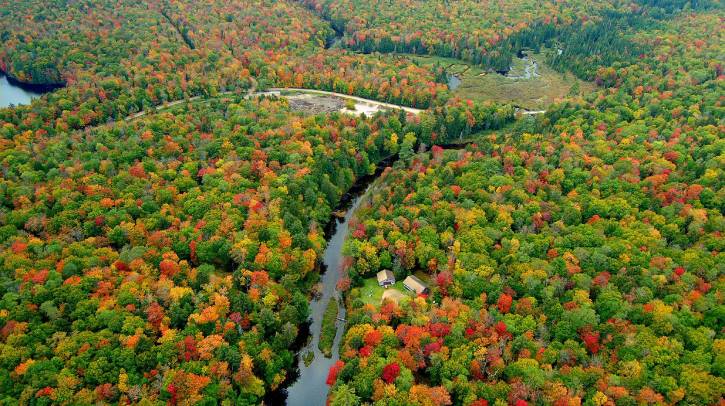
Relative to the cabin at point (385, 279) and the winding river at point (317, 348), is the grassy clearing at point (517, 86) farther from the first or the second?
the cabin at point (385, 279)

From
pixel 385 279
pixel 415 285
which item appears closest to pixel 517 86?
pixel 415 285

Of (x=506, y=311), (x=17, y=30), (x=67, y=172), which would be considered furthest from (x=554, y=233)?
(x=17, y=30)

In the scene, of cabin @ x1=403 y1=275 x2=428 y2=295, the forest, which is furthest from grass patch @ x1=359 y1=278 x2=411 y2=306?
cabin @ x1=403 y1=275 x2=428 y2=295

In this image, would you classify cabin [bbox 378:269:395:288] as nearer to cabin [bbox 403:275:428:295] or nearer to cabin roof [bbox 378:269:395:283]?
cabin roof [bbox 378:269:395:283]

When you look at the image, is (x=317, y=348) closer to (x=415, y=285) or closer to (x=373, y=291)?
(x=373, y=291)

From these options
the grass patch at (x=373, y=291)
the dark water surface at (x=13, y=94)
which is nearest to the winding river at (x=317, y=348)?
the grass patch at (x=373, y=291)

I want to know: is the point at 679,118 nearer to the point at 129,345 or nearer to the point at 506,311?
the point at 506,311

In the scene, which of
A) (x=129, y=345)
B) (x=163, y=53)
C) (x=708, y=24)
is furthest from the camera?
(x=708, y=24)
